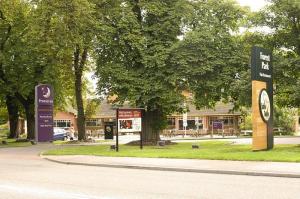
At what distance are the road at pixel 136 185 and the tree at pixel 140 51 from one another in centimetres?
1566

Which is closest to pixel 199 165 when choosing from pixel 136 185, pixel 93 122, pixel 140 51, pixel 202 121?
pixel 136 185

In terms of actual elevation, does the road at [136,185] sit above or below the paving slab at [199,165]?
below

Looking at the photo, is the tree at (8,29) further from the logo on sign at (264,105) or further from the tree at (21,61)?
the logo on sign at (264,105)

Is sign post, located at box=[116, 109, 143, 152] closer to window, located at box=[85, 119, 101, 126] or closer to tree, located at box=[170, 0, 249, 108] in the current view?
tree, located at box=[170, 0, 249, 108]

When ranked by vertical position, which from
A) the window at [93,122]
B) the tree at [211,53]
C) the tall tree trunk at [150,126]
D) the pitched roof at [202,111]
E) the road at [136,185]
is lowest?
the road at [136,185]

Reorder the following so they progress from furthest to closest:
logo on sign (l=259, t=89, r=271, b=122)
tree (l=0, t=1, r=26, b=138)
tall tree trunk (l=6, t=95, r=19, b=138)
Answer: tall tree trunk (l=6, t=95, r=19, b=138)
tree (l=0, t=1, r=26, b=138)
logo on sign (l=259, t=89, r=271, b=122)

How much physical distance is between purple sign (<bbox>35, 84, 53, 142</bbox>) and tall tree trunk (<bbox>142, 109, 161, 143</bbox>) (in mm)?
6696

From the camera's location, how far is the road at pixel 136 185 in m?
12.6

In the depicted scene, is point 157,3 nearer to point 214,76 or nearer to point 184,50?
point 184,50

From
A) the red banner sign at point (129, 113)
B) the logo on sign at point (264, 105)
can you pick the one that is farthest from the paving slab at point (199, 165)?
the logo on sign at point (264, 105)

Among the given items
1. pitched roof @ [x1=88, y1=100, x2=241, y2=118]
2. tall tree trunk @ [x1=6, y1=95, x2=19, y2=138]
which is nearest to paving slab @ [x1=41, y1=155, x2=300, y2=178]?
tall tree trunk @ [x1=6, y1=95, x2=19, y2=138]

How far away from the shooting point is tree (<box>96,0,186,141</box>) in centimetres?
3484

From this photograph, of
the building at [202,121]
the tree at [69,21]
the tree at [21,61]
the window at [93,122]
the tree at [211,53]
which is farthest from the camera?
the window at [93,122]

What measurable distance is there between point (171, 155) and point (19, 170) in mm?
7396
